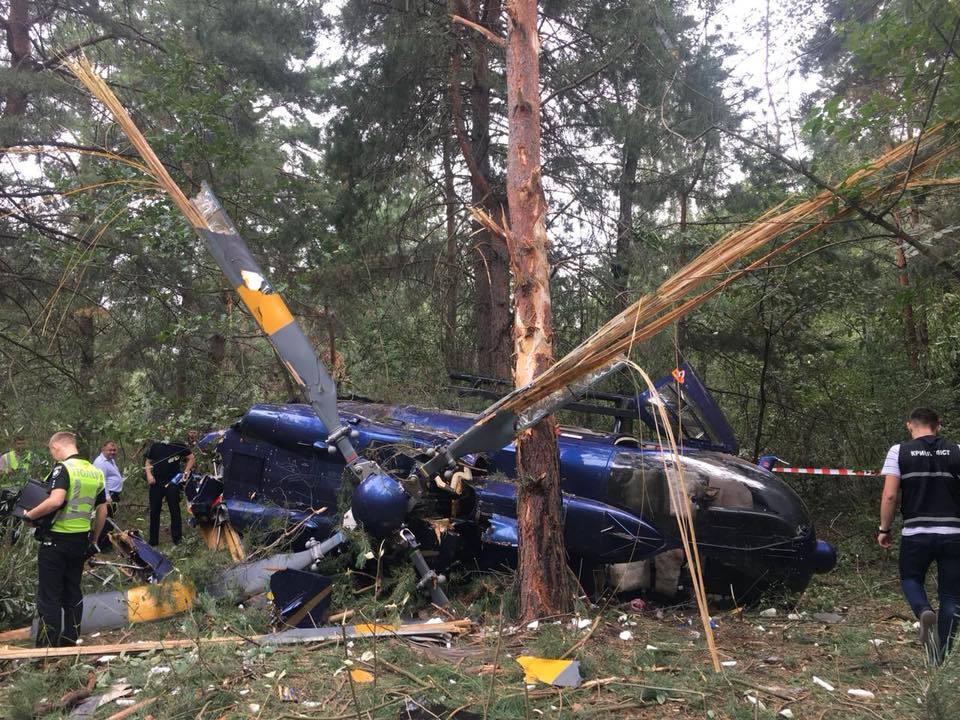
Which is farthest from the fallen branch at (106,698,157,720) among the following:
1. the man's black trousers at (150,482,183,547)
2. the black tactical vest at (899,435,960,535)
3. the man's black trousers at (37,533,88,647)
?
the man's black trousers at (150,482,183,547)

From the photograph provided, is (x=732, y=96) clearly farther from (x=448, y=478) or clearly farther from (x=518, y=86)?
(x=448, y=478)

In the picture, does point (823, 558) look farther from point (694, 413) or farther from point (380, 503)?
point (380, 503)

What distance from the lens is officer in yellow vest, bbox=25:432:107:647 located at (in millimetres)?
5164

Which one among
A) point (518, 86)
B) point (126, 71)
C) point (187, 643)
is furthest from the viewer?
point (126, 71)

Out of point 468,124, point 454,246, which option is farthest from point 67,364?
point 468,124

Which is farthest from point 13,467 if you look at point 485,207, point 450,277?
point 485,207

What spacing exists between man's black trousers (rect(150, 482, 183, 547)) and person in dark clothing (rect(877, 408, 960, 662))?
23.4 ft

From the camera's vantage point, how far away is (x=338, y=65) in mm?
10938

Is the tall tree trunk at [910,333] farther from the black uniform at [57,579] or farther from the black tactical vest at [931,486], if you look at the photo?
the black uniform at [57,579]

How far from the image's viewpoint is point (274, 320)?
5645mm

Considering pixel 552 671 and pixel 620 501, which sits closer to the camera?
pixel 552 671

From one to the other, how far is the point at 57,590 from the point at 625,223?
778 cm

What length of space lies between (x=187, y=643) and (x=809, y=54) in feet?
39.8

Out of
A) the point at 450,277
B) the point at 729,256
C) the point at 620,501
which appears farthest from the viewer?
the point at 450,277
